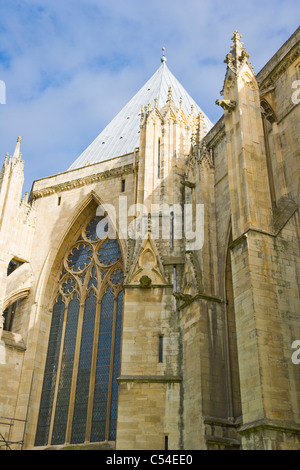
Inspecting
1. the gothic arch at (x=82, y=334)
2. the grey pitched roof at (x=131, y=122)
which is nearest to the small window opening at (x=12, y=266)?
the gothic arch at (x=82, y=334)

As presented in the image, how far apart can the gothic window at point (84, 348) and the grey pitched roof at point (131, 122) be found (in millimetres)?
5178

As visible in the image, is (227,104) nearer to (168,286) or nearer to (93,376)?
(168,286)

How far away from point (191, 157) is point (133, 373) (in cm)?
685

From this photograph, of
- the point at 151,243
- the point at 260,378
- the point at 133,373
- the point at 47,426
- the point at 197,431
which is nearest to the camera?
the point at 260,378

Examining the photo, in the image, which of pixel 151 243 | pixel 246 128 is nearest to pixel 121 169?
pixel 151 243

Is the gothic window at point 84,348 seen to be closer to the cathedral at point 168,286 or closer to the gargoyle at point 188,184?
the cathedral at point 168,286

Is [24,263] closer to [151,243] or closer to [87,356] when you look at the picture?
[87,356]

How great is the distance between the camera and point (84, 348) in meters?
17.6

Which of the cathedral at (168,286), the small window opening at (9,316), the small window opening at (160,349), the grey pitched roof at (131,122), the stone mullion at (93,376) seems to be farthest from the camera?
the grey pitched roof at (131,122)

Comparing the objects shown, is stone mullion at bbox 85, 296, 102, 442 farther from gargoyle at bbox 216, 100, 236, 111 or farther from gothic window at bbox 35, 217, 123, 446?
gargoyle at bbox 216, 100, 236, 111

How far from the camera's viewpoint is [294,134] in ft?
41.8

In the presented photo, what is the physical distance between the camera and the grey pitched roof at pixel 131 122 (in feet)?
78.6

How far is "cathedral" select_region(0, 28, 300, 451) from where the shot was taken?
10.7 m

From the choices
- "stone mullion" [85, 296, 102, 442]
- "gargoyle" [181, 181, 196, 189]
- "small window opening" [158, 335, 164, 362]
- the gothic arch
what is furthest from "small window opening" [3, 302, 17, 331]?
"gargoyle" [181, 181, 196, 189]
